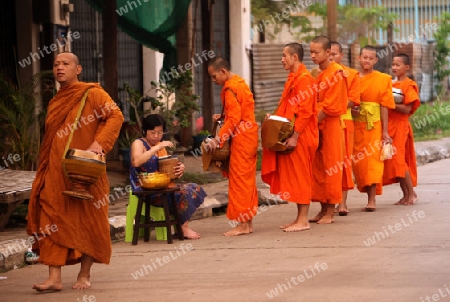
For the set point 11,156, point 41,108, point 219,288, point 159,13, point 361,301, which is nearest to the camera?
point 361,301

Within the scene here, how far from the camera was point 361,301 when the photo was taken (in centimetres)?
671

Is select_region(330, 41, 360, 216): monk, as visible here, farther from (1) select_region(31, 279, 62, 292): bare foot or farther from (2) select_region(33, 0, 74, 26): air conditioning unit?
(1) select_region(31, 279, 62, 292): bare foot

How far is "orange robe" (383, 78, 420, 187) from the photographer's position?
12227mm

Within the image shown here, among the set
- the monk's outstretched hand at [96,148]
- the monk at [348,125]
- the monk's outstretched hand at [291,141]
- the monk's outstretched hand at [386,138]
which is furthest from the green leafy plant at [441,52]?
the monk's outstretched hand at [96,148]

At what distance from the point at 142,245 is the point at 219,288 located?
249 cm

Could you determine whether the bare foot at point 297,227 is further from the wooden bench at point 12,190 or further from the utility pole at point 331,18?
the utility pole at point 331,18

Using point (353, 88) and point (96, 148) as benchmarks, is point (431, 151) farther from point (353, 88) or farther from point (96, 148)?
point (96, 148)

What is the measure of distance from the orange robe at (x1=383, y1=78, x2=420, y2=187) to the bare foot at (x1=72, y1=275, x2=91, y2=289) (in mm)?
5516

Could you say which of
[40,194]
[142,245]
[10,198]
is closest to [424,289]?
[40,194]

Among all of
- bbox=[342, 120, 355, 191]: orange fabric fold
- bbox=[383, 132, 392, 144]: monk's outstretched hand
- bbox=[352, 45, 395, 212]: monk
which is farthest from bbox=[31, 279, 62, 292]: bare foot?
bbox=[383, 132, 392, 144]: monk's outstretched hand

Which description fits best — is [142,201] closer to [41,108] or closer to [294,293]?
[294,293]

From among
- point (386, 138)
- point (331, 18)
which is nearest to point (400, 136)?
point (386, 138)

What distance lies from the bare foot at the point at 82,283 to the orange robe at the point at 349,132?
14.1 ft

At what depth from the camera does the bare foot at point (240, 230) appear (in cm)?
1022
